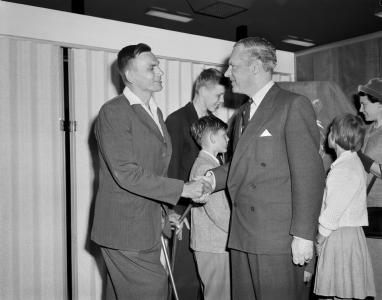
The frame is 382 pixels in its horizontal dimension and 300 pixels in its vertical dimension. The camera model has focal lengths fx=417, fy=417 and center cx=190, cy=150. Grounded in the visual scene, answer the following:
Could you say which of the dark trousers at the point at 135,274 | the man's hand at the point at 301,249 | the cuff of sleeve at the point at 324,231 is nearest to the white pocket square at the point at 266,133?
the man's hand at the point at 301,249

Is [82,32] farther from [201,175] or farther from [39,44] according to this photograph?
[201,175]

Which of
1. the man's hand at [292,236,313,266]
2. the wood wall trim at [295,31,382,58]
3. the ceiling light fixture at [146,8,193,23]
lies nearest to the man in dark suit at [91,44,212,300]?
the man's hand at [292,236,313,266]

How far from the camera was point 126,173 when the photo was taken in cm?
206

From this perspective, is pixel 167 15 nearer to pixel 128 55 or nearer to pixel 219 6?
pixel 219 6

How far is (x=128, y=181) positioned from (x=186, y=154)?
1009mm

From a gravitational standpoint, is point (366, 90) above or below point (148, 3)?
below

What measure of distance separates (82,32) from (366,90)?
2.33m

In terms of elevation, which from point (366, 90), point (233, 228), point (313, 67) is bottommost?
point (233, 228)

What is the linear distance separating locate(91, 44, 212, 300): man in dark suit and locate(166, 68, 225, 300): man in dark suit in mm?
715

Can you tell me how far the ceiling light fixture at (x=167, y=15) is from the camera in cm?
782

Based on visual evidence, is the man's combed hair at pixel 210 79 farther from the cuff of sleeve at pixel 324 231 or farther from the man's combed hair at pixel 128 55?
the cuff of sleeve at pixel 324 231

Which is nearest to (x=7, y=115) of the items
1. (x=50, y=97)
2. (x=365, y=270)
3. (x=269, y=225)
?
(x=50, y=97)

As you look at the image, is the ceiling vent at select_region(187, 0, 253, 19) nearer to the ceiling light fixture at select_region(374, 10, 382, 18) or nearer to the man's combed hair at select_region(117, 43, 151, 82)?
the ceiling light fixture at select_region(374, 10, 382, 18)

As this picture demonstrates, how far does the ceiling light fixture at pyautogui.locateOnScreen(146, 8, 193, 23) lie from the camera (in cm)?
782
